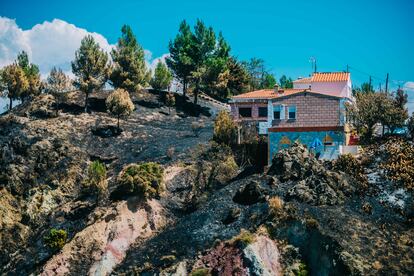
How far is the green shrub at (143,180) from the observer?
4853cm

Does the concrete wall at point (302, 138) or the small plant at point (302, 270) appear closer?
the small plant at point (302, 270)

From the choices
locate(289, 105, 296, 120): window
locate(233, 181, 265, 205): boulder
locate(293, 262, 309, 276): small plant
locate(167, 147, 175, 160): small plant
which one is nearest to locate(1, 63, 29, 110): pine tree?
locate(167, 147, 175, 160): small plant

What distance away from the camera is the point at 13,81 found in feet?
247

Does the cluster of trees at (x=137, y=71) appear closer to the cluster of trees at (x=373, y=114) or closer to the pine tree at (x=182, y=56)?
the pine tree at (x=182, y=56)

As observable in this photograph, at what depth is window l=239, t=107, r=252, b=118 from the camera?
69.9m

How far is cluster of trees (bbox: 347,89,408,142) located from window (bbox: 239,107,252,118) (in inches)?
725

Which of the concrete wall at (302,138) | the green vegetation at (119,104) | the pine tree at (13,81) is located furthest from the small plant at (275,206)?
the pine tree at (13,81)

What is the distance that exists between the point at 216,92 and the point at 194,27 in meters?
12.3

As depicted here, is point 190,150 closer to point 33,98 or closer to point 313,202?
point 313,202

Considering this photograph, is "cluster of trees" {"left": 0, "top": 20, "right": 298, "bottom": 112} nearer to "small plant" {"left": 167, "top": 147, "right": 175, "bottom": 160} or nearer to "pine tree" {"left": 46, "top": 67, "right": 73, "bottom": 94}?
"pine tree" {"left": 46, "top": 67, "right": 73, "bottom": 94}

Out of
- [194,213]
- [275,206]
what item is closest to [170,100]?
[194,213]

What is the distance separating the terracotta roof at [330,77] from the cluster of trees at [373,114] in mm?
6468

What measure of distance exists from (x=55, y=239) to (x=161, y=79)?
49249 millimetres

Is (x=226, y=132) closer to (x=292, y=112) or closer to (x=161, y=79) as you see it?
(x=292, y=112)
